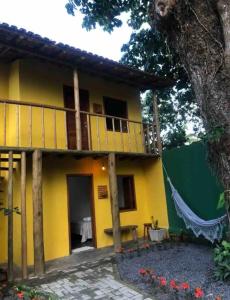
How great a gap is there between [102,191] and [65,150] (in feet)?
7.74

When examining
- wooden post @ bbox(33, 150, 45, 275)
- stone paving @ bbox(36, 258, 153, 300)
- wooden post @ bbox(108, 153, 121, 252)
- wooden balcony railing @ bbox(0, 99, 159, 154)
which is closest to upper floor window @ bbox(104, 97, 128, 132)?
wooden balcony railing @ bbox(0, 99, 159, 154)

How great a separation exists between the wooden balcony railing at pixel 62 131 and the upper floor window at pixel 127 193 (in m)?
1.00

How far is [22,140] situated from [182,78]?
6.91 metres

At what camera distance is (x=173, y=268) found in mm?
5609

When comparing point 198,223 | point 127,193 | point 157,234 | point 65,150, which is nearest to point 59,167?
point 65,150

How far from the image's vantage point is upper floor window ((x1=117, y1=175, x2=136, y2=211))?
9302 mm

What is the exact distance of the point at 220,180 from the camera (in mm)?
4703

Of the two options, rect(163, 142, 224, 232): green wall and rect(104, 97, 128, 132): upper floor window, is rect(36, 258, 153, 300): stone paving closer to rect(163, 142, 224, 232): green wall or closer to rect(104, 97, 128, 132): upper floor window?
rect(163, 142, 224, 232): green wall

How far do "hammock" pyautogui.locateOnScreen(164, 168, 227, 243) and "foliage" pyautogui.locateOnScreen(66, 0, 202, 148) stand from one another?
3581 mm

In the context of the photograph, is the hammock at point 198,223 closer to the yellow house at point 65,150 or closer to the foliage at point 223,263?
the foliage at point 223,263

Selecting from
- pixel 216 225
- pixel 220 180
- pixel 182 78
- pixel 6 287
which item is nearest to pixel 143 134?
pixel 182 78

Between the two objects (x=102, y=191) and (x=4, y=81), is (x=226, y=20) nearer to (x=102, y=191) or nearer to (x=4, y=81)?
(x=102, y=191)

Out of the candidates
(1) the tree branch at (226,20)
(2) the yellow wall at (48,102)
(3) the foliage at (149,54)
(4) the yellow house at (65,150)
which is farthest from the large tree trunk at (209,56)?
(2) the yellow wall at (48,102)

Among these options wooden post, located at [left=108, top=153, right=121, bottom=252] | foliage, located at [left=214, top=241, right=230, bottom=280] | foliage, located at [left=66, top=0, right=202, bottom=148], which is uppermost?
foliage, located at [left=66, top=0, right=202, bottom=148]
